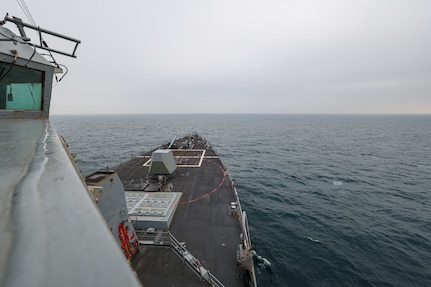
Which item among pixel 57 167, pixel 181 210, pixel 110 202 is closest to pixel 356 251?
pixel 181 210

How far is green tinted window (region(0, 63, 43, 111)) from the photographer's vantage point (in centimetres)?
898

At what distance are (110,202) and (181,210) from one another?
10512mm

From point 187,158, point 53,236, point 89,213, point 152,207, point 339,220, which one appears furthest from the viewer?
point 187,158

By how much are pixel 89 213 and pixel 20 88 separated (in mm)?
11418

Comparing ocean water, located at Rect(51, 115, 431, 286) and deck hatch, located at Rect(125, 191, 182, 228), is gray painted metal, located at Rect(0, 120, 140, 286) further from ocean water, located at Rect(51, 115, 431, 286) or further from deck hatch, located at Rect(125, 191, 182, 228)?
ocean water, located at Rect(51, 115, 431, 286)

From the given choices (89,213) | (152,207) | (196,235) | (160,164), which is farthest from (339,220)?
(89,213)

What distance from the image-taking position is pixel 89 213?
5.85ft

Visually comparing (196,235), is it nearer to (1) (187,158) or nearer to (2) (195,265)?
(2) (195,265)

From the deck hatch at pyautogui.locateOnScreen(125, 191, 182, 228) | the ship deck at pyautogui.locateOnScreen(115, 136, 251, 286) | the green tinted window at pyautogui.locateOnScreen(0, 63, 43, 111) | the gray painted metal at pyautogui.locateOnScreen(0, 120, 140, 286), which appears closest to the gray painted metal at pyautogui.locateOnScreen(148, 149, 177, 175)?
the ship deck at pyautogui.locateOnScreen(115, 136, 251, 286)

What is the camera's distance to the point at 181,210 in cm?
2030

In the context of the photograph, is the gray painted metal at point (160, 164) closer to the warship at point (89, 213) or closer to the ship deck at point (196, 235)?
the warship at point (89, 213)

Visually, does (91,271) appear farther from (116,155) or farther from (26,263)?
(116,155)

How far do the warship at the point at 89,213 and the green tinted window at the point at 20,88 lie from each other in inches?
1.5

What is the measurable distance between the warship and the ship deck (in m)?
0.07
